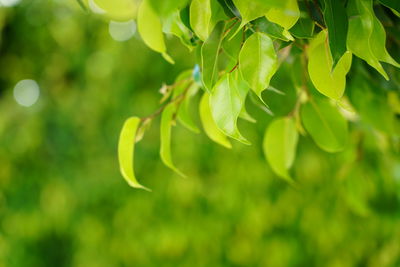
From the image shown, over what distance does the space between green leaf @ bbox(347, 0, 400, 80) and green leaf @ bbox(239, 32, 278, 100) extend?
0.07 m

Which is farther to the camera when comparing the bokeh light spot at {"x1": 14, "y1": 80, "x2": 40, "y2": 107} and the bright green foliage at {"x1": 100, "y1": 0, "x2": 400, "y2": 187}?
the bokeh light spot at {"x1": 14, "y1": 80, "x2": 40, "y2": 107}

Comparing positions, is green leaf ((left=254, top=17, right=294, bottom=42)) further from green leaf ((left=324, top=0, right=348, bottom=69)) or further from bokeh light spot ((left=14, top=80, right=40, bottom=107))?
bokeh light spot ((left=14, top=80, right=40, bottom=107))

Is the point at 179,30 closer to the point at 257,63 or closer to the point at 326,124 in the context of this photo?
the point at 257,63

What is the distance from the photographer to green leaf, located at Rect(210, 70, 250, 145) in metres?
0.38

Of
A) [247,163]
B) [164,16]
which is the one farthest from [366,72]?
[247,163]

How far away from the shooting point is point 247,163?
77.8 inches

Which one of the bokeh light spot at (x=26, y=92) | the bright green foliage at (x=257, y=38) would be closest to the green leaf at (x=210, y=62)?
the bright green foliage at (x=257, y=38)

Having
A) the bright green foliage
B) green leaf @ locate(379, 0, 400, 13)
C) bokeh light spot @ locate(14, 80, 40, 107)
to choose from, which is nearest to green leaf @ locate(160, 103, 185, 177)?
the bright green foliage

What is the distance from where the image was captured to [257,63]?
39 cm

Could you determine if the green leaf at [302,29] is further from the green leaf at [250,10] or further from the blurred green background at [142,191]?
the blurred green background at [142,191]

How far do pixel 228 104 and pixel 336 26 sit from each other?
0.10m

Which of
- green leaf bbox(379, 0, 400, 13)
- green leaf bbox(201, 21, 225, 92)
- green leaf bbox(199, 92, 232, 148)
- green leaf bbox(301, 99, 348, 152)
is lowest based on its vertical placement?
green leaf bbox(301, 99, 348, 152)

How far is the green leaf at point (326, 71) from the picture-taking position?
401 mm

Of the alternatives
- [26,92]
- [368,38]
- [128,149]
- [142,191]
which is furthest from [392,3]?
[26,92]
